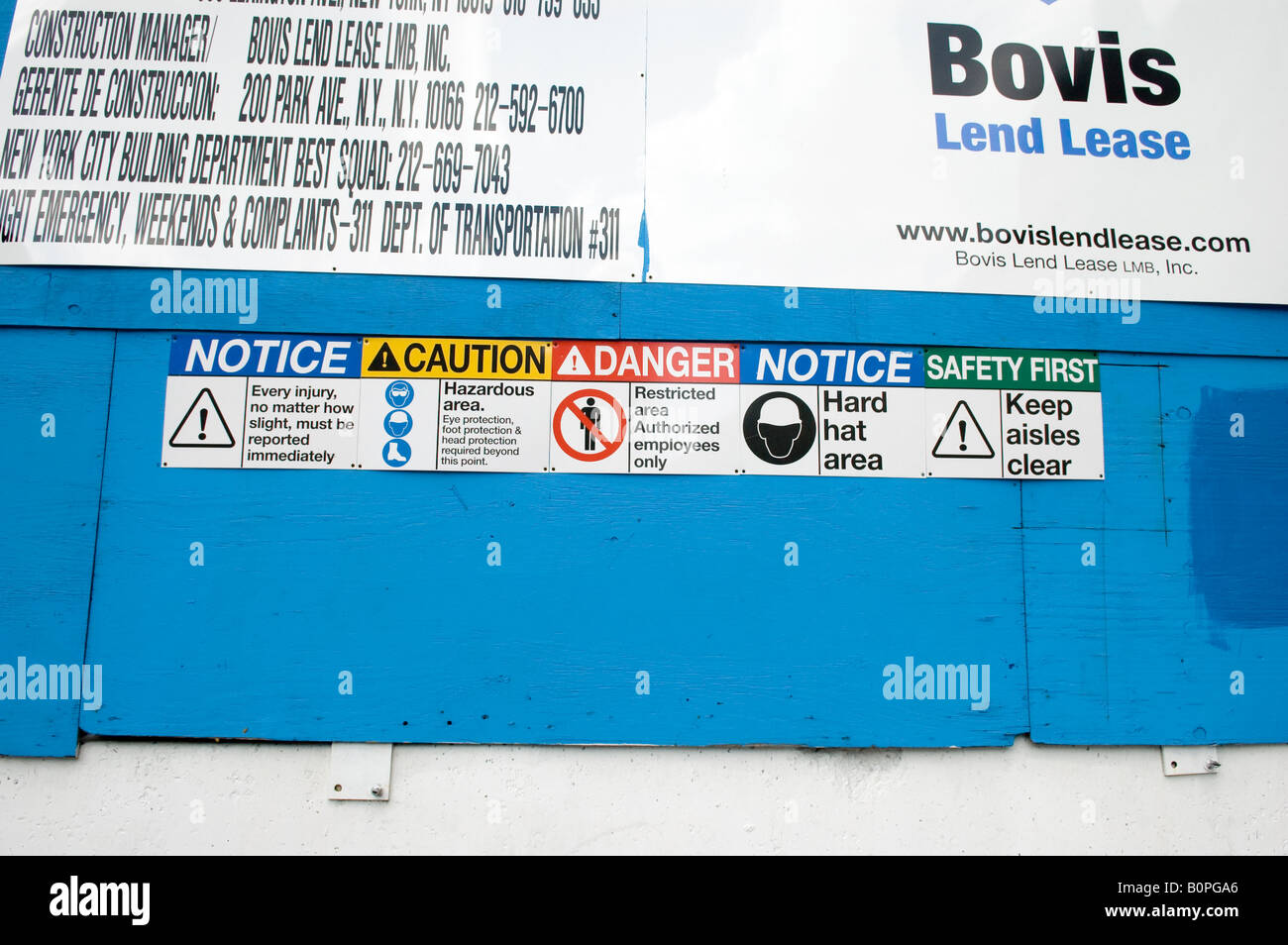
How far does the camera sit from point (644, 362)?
9.23 ft

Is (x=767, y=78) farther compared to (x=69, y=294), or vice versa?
(x=767, y=78)

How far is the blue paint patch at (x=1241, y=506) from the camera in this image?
9.21ft

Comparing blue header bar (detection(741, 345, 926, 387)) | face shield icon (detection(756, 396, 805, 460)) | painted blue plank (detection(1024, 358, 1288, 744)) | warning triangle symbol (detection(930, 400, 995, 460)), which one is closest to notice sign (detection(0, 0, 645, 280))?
blue header bar (detection(741, 345, 926, 387))

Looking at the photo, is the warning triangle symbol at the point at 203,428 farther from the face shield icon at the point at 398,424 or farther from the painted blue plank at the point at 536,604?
the face shield icon at the point at 398,424

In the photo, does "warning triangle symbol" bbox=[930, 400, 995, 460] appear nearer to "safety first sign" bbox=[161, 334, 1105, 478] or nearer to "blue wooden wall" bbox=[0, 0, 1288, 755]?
"safety first sign" bbox=[161, 334, 1105, 478]

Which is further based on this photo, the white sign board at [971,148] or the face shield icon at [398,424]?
the white sign board at [971,148]

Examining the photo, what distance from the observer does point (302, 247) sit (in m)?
2.79

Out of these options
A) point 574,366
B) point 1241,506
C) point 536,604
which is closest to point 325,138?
point 574,366

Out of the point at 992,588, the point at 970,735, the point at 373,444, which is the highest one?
the point at 373,444

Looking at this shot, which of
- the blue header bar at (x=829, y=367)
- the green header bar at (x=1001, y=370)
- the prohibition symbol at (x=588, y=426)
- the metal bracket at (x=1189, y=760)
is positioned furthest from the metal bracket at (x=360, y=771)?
the metal bracket at (x=1189, y=760)

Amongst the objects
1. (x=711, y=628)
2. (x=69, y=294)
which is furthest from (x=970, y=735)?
(x=69, y=294)

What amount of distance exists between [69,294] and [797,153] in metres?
3.11

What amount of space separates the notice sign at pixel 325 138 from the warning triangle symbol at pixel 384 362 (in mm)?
358
